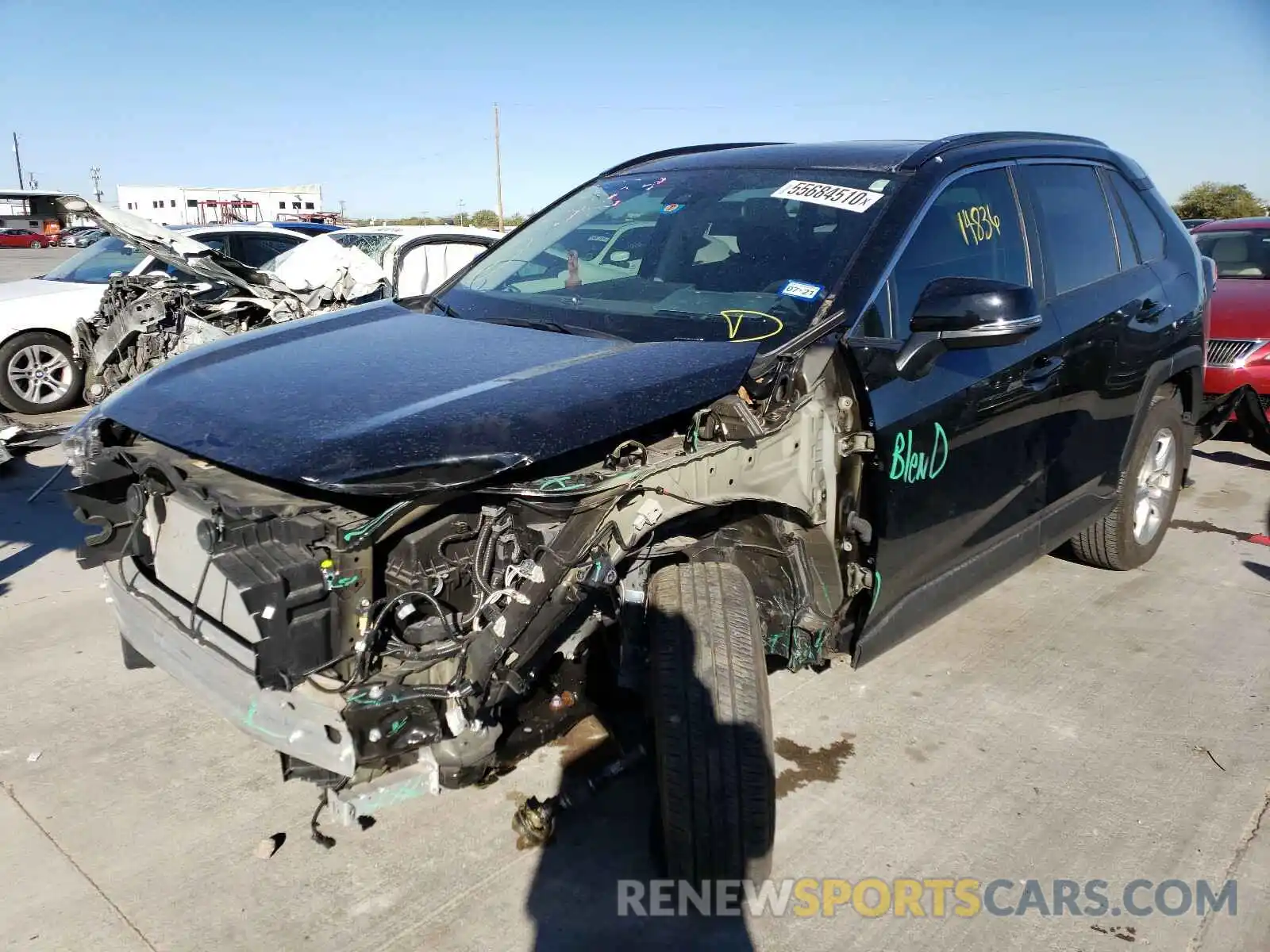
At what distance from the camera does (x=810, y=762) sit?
3.14m

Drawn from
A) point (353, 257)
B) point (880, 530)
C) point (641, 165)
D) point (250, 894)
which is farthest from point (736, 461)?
point (353, 257)

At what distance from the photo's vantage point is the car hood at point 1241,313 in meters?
7.01

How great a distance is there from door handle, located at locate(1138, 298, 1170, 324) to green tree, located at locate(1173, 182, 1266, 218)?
36.7m

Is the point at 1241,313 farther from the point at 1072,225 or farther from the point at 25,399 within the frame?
the point at 25,399

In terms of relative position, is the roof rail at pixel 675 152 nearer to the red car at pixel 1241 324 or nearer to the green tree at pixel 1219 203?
the red car at pixel 1241 324

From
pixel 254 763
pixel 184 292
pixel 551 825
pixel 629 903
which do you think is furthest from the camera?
pixel 184 292

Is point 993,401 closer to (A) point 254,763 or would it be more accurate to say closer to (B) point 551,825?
(B) point 551,825

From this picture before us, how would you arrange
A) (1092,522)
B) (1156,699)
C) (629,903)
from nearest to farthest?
(629,903), (1156,699), (1092,522)

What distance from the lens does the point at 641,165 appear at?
162 inches

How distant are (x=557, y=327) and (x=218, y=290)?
5804mm

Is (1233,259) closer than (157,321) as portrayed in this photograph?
No

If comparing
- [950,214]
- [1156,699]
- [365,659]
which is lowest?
[1156,699]

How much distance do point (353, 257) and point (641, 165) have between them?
4695mm

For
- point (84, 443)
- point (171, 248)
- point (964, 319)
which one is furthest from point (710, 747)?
point (171, 248)
